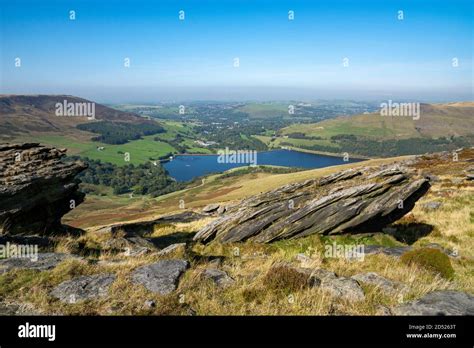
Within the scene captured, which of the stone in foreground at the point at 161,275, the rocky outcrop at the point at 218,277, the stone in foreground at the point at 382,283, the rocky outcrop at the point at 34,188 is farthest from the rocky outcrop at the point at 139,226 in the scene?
the stone in foreground at the point at 382,283

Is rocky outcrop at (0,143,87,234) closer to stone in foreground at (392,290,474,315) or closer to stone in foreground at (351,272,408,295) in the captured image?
stone in foreground at (351,272,408,295)

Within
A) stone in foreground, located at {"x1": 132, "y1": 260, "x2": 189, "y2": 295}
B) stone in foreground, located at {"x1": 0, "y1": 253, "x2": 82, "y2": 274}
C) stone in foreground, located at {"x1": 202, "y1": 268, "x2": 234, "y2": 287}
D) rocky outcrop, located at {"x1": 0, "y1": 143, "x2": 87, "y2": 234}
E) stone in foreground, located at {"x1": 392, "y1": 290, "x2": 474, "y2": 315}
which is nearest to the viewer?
stone in foreground, located at {"x1": 392, "y1": 290, "x2": 474, "y2": 315}

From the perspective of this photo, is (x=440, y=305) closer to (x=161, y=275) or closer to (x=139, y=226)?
(x=161, y=275)

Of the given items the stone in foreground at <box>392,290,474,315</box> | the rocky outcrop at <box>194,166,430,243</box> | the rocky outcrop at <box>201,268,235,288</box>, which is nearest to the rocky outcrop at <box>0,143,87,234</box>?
the rocky outcrop at <box>194,166,430,243</box>

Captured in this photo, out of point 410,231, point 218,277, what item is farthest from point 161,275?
point 410,231

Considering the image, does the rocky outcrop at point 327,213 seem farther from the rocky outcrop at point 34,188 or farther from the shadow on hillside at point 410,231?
the rocky outcrop at point 34,188
